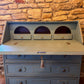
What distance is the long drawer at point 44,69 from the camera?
122cm

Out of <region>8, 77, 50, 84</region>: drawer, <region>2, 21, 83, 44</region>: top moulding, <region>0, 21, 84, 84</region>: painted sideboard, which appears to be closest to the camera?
<region>0, 21, 84, 84</region>: painted sideboard

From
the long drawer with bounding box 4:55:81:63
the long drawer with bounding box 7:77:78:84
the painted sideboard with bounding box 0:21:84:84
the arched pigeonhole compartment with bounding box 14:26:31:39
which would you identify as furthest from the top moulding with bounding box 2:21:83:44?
the long drawer with bounding box 7:77:78:84

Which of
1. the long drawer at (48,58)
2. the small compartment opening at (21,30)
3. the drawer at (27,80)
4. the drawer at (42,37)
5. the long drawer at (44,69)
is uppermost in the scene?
the small compartment opening at (21,30)

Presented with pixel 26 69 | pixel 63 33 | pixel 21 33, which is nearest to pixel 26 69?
pixel 26 69

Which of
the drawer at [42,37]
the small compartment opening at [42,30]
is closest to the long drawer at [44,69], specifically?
the drawer at [42,37]

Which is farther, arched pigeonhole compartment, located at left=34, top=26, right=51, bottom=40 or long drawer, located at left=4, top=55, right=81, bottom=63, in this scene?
arched pigeonhole compartment, located at left=34, top=26, right=51, bottom=40

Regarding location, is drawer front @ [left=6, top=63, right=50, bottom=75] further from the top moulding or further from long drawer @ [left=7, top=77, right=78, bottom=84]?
the top moulding

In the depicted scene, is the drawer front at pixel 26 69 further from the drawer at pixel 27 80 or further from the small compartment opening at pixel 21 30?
the small compartment opening at pixel 21 30

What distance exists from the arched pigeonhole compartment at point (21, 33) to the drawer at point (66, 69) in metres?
0.77

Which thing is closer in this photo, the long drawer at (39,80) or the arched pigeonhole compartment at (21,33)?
the long drawer at (39,80)

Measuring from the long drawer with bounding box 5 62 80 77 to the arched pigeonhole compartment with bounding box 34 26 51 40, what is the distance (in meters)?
0.55

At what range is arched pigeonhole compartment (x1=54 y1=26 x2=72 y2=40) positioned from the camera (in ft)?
5.13

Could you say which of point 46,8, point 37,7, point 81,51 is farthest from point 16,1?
point 81,51

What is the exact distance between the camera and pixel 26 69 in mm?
1247
